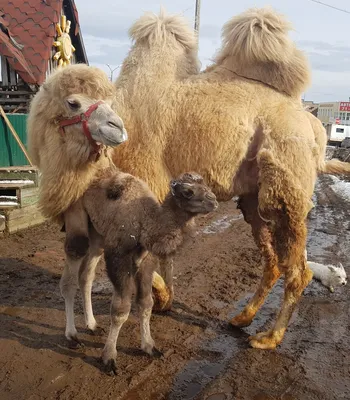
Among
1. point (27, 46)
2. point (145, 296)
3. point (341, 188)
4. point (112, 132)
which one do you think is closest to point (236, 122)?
point (112, 132)

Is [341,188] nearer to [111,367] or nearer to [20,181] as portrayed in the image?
[20,181]

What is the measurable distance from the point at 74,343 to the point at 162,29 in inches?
119

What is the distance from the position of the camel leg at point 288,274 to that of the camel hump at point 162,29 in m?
2.11

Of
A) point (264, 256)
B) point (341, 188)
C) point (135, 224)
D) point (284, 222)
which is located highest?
point (135, 224)

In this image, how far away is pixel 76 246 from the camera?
372 centimetres

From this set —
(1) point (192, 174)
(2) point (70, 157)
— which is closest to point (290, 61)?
(1) point (192, 174)

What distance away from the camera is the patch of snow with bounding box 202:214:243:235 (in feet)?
27.9

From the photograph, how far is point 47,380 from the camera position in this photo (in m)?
3.38

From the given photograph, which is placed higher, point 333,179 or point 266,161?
point 266,161

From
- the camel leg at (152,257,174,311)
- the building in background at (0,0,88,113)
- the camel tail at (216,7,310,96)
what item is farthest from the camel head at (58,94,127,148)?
the building in background at (0,0,88,113)

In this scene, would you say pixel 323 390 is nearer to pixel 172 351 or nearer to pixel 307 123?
pixel 172 351

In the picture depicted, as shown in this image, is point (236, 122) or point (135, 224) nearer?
point (135, 224)

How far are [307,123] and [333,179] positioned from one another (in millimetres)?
15737

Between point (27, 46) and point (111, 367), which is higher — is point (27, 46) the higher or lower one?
the higher one
